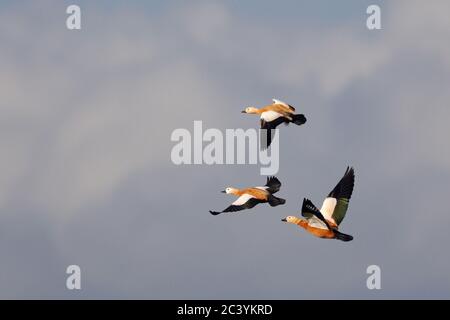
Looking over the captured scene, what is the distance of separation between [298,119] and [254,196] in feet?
11.3

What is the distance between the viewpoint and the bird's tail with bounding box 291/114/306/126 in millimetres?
61841

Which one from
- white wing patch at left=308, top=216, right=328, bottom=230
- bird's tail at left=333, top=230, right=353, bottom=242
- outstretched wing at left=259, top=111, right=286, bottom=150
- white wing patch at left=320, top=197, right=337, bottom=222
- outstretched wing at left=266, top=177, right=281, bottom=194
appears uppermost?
outstretched wing at left=259, top=111, right=286, bottom=150

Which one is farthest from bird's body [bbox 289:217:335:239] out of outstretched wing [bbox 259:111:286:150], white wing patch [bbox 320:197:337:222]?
outstretched wing [bbox 259:111:286:150]

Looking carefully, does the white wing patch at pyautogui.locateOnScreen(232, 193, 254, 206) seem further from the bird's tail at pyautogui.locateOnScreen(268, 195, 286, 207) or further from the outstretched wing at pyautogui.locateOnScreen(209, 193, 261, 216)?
the bird's tail at pyautogui.locateOnScreen(268, 195, 286, 207)

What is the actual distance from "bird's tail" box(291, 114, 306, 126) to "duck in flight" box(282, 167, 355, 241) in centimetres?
296

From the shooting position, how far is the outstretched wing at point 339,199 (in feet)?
192

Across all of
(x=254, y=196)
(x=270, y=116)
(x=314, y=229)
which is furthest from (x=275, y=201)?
(x=270, y=116)

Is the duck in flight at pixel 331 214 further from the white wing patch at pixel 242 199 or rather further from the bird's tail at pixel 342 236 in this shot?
the white wing patch at pixel 242 199

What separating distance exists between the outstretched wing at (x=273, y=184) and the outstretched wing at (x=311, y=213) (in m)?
4.21

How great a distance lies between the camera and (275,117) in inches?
2470
